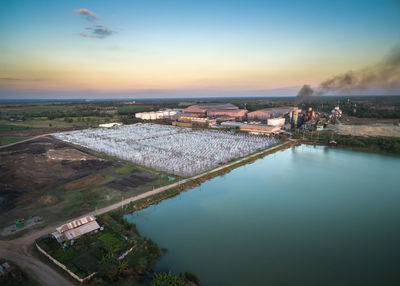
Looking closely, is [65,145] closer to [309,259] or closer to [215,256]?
[215,256]

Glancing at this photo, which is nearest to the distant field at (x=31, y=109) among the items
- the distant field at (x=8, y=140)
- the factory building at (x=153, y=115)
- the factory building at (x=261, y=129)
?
the factory building at (x=153, y=115)

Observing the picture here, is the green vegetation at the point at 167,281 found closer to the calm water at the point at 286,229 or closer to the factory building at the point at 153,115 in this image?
the calm water at the point at 286,229

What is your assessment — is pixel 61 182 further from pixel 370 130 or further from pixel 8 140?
pixel 370 130

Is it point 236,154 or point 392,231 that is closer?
point 392,231

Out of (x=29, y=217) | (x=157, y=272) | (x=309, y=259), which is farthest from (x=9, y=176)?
(x=309, y=259)

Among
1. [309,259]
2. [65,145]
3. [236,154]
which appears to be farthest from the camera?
[65,145]

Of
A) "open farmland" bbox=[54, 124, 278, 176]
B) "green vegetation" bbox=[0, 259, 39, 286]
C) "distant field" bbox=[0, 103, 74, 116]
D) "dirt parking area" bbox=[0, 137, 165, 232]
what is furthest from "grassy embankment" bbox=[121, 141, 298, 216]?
"distant field" bbox=[0, 103, 74, 116]
